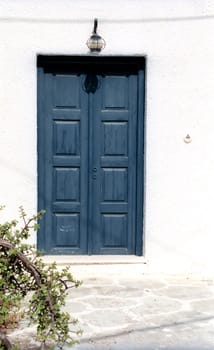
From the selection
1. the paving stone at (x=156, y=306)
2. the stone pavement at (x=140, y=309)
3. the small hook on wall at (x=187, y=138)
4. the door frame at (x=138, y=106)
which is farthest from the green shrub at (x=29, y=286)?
the small hook on wall at (x=187, y=138)

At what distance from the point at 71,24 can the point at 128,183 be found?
1958 mm

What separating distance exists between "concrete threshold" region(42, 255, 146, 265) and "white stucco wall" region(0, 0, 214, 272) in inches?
8.4

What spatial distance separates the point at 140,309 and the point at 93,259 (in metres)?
1.47

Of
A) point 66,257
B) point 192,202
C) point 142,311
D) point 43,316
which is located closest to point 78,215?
point 66,257

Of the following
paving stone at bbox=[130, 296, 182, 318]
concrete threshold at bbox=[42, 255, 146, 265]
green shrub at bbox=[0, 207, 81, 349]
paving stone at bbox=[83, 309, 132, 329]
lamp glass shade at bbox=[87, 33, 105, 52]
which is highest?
lamp glass shade at bbox=[87, 33, 105, 52]

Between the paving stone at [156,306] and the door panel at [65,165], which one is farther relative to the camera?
the door panel at [65,165]

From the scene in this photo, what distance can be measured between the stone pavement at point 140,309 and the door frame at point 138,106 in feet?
1.93

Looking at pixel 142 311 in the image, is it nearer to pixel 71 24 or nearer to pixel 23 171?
pixel 23 171

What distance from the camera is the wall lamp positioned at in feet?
22.5

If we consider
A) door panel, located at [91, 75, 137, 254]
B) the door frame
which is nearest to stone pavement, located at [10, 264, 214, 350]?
door panel, located at [91, 75, 137, 254]

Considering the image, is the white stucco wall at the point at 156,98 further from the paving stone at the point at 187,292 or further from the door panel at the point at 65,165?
the paving stone at the point at 187,292

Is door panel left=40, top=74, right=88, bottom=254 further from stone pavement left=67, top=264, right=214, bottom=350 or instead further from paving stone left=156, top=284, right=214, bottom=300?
paving stone left=156, top=284, right=214, bottom=300

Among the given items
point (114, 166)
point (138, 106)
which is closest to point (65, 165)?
point (114, 166)

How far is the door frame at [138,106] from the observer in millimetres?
7109
